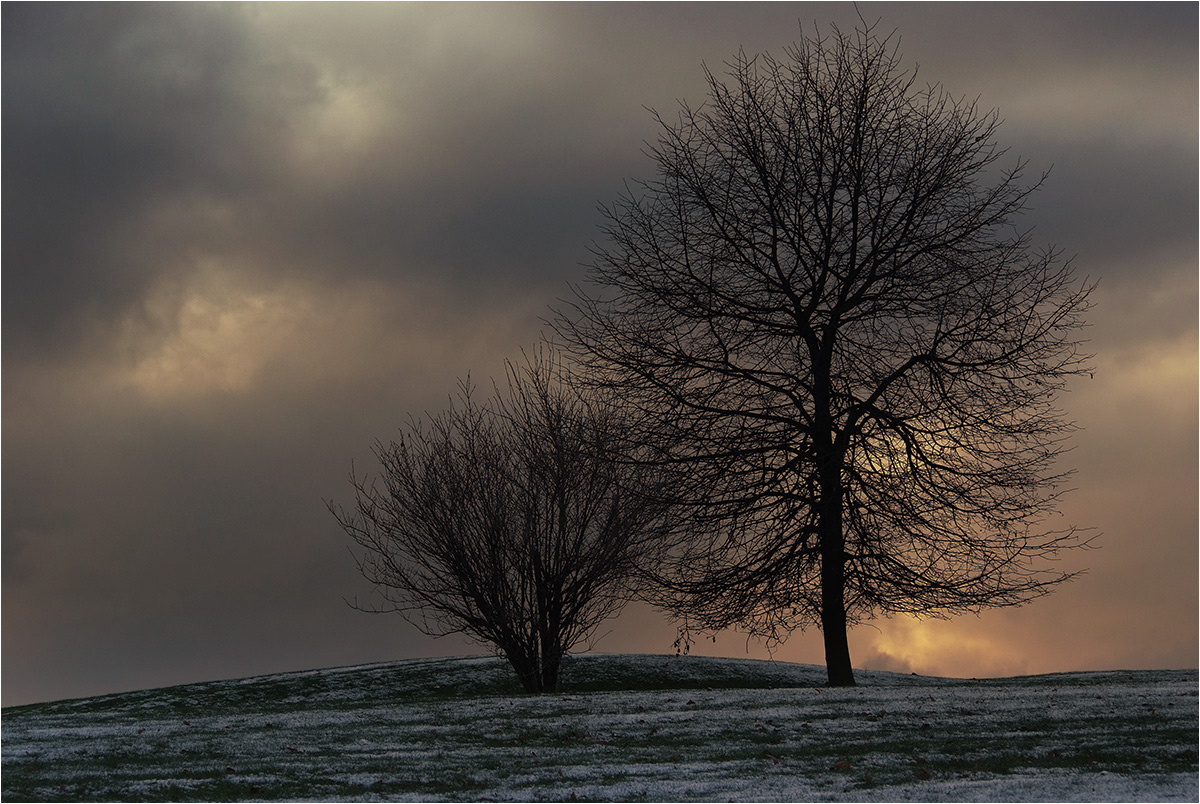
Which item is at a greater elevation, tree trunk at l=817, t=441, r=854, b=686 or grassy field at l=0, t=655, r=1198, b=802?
tree trunk at l=817, t=441, r=854, b=686

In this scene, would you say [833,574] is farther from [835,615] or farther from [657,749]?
[657,749]

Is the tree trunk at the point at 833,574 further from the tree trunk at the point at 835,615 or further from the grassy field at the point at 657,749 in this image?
the grassy field at the point at 657,749

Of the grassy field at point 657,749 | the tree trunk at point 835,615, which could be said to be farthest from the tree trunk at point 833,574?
the grassy field at point 657,749

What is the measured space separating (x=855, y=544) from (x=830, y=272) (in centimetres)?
549

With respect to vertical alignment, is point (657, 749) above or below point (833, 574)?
below

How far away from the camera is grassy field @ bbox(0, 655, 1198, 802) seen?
10406 millimetres

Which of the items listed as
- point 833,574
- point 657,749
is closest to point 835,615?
point 833,574

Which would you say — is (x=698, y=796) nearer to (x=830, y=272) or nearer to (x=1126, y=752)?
(x=1126, y=752)

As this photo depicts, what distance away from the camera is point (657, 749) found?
1274 cm

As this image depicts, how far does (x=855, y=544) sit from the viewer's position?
20578mm

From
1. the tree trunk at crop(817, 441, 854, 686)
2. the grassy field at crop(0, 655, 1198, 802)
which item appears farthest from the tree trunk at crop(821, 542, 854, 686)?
the grassy field at crop(0, 655, 1198, 802)

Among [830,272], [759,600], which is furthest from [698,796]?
[830,272]

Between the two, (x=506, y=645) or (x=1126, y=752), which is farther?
(x=506, y=645)

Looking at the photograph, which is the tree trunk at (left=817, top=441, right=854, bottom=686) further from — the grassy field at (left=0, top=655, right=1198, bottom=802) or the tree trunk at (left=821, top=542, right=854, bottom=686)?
the grassy field at (left=0, top=655, right=1198, bottom=802)
